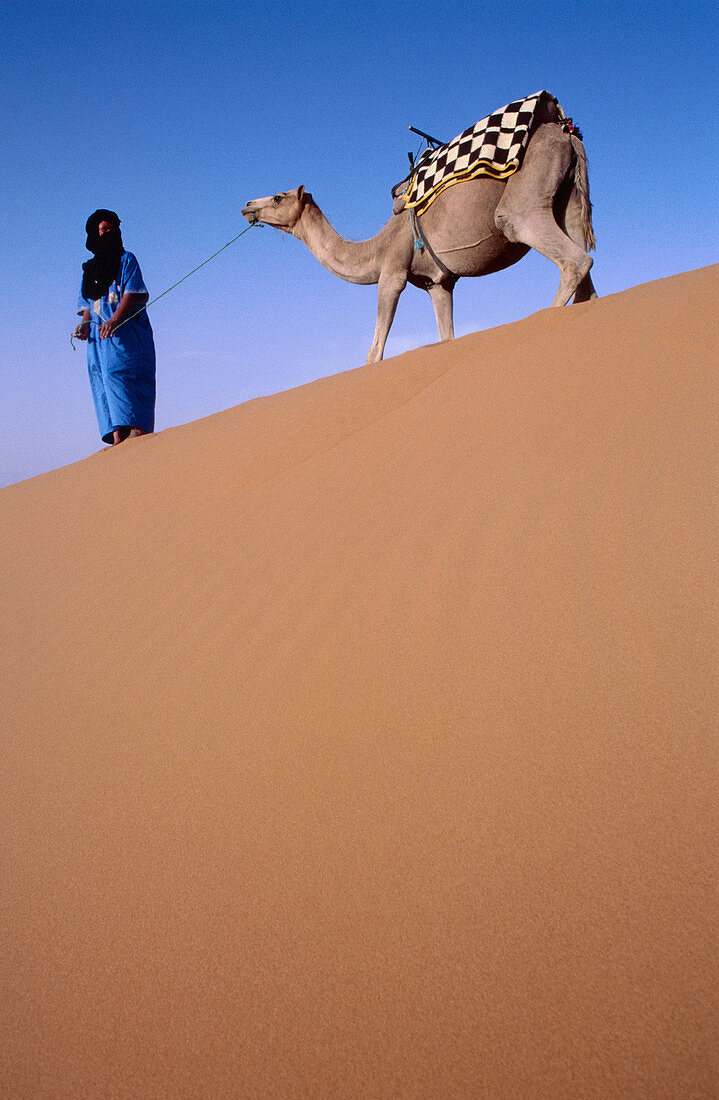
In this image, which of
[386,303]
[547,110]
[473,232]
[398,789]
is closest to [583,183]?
[547,110]

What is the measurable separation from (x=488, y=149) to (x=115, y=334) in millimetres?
3613

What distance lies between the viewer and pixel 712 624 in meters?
1.34


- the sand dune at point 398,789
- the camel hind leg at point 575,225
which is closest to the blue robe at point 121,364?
the camel hind leg at point 575,225

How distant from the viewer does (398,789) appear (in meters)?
1.17

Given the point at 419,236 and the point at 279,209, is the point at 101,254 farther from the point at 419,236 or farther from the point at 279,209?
the point at 419,236

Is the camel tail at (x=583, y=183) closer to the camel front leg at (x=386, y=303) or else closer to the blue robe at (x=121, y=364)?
the camel front leg at (x=386, y=303)

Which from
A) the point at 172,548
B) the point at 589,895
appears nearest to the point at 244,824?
the point at 589,895

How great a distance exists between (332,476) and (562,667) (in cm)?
157

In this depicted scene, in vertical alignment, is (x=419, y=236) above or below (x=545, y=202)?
above

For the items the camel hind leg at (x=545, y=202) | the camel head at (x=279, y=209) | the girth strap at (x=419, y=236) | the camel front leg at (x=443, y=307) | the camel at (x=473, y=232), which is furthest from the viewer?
the camel head at (x=279, y=209)

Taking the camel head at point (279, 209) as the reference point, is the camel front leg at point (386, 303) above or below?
below

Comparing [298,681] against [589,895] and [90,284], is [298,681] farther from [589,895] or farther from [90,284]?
[90,284]

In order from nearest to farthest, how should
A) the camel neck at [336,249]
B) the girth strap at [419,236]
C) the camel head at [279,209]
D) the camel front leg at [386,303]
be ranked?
the girth strap at [419,236] → the camel front leg at [386,303] → the camel neck at [336,249] → the camel head at [279,209]

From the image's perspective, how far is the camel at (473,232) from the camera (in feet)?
16.0
